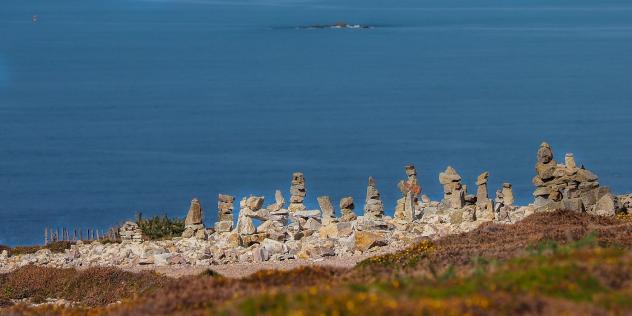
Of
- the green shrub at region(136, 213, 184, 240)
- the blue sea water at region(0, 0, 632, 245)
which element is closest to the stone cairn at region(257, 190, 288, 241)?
the green shrub at region(136, 213, 184, 240)

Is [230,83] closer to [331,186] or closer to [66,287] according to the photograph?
[331,186]

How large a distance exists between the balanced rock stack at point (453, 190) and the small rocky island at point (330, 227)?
0.13 ft

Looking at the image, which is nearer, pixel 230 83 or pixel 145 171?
pixel 145 171

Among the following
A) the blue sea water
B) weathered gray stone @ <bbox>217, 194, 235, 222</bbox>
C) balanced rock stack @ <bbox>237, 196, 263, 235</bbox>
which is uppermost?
the blue sea water

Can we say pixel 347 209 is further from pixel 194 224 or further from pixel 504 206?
pixel 504 206

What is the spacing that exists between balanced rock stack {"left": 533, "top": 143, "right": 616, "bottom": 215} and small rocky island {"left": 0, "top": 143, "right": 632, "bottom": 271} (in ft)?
0.11

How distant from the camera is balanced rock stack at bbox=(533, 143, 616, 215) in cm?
4053

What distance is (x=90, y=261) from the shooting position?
136 ft

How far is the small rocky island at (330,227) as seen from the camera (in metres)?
39.1

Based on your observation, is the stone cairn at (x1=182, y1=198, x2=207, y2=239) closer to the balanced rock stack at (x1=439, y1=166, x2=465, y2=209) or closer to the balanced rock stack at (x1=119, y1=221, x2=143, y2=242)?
the balanced rock stack at (x1=119, y1=221, x2=143, y2=242)

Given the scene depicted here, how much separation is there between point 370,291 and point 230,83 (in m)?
152

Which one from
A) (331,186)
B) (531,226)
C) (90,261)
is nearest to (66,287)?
(90,261)

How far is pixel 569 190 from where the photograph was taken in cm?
4062

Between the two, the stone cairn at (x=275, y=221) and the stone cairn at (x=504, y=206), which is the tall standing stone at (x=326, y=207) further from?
the stone cairn at (x=504, y=206)
